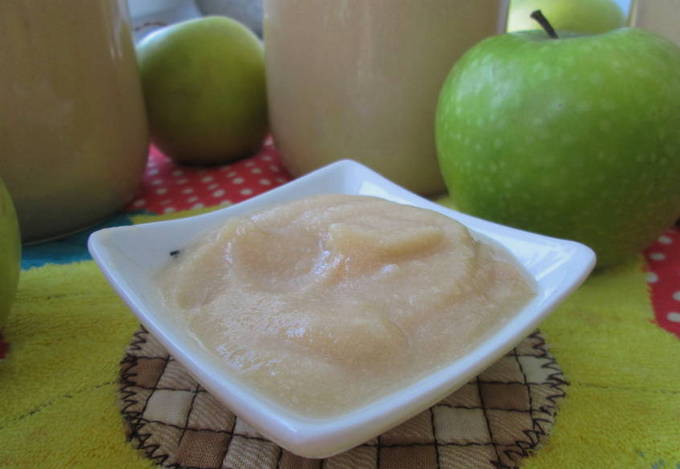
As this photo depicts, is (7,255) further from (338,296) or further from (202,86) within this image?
(202,86)

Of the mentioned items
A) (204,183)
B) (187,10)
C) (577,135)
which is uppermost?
(577,135)

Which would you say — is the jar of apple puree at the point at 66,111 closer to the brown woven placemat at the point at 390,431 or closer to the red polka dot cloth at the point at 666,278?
the brown woven placemat at the point at 390,431

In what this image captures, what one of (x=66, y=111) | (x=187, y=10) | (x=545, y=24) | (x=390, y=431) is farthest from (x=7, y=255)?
(x=187, y=10)

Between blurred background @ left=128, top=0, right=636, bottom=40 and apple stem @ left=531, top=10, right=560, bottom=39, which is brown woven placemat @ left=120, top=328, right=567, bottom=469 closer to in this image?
apple stem @ left=531, top=10, right=560, bottom=39

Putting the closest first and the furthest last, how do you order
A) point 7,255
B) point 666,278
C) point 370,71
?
1. point 7,255
2. point 666,278
3. point 370,71

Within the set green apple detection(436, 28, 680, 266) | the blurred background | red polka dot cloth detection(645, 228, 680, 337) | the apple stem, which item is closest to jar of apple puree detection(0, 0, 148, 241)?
green apple detection(436, 28, 680, 266)

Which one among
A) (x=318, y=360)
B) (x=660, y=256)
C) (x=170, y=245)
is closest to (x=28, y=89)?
(x=170, y=245)
